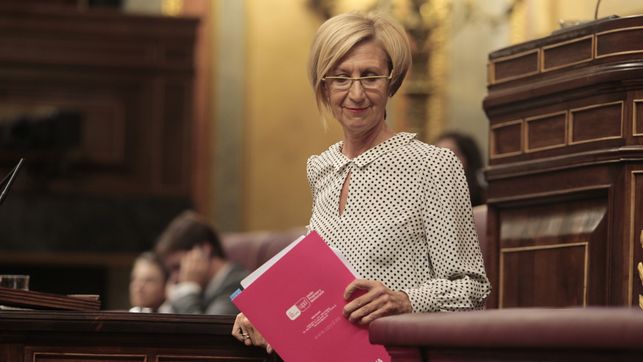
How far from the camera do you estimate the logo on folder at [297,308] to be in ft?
8.86

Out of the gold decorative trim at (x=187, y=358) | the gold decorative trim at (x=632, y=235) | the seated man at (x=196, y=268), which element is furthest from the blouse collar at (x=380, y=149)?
the seated man at (x=196, y=268)

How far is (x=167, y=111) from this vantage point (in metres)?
8.95

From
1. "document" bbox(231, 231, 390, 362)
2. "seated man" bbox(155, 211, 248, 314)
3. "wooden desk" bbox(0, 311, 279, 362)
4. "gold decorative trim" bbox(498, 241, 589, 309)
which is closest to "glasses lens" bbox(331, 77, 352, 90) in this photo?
"document" bbox(231, 231, 390, 362)

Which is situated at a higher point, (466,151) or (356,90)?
(466,151)

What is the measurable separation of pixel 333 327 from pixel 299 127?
697cm

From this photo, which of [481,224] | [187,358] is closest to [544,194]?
[481,224]

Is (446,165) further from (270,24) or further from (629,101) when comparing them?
(270,24)

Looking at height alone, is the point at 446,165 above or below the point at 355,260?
above

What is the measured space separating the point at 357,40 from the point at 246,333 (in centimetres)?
69

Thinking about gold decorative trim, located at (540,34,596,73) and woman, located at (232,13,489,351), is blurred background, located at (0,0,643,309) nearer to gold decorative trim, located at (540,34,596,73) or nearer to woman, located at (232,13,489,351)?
gold decorative trim, located at (540,34,596,73)

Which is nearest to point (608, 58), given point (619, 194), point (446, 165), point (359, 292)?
point (619, 194)

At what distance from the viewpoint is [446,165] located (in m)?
2.80

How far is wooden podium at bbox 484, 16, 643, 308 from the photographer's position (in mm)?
3541

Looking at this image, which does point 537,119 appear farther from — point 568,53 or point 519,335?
point 519,335
